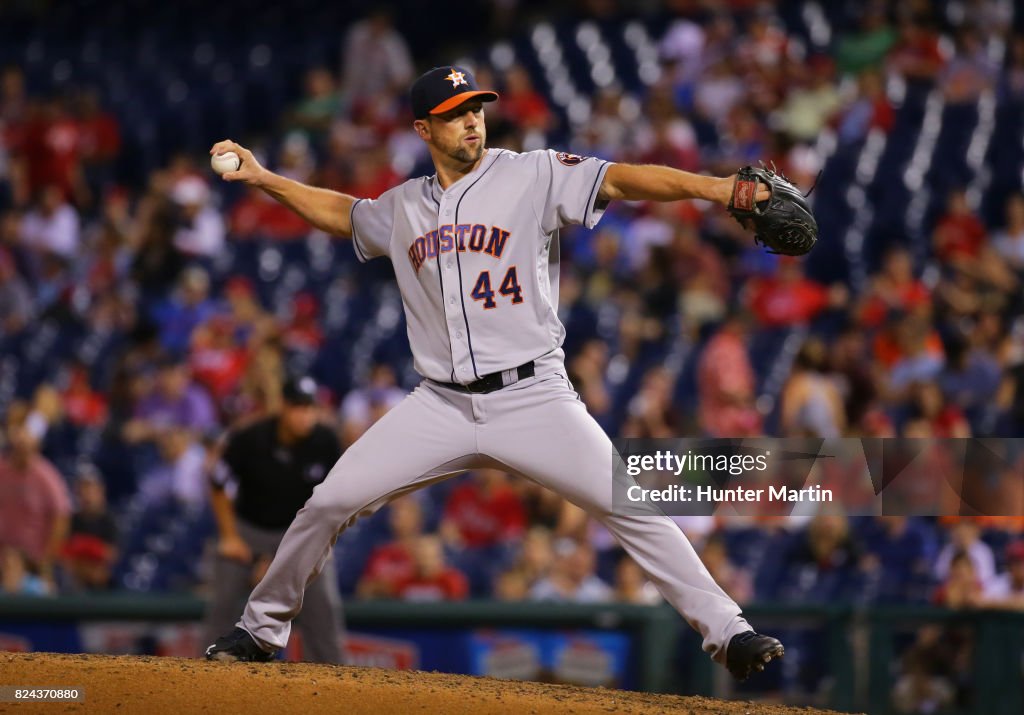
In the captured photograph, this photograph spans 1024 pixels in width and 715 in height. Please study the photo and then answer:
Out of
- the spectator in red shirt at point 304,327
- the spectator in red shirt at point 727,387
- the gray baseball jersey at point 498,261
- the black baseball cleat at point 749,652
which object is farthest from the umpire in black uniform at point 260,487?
the spectator in red shirt at point 304,327

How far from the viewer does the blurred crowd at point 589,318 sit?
7316mm

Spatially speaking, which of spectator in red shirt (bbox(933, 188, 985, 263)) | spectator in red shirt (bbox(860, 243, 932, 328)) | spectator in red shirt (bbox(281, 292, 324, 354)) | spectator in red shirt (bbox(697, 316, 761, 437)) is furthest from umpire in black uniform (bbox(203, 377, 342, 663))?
spectator in red shirt (bbox(933, 188, 985, 263))

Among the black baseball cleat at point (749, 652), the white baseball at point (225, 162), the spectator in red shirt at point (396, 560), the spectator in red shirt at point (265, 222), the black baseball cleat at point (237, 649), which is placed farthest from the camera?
the spectator in red shirt at point (265, 222)

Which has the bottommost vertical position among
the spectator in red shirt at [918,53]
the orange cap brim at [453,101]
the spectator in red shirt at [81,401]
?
the spectator in red shirt at [81,401]

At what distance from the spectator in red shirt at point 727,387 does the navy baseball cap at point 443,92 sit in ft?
14.2

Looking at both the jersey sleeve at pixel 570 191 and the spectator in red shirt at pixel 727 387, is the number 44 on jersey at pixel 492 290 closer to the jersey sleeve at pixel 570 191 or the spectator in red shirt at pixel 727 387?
the jersey sleeve at pixel 570 191

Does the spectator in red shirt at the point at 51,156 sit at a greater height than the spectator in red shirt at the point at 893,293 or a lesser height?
greater

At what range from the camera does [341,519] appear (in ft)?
13.0

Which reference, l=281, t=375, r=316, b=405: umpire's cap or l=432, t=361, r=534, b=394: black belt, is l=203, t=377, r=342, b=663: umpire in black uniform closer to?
l=281, t=375, r=316, b=405: umpire's cap

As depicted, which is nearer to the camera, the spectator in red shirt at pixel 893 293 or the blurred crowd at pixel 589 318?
the blurred crowd at pixel 589 318

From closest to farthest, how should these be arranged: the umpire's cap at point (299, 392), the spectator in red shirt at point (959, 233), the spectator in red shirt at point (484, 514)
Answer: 1. the umpire's cap at point (299, 392)
2. the spectator in red shirt at point (484, 514)
3. the spectator in red shirt at point (959, 233)

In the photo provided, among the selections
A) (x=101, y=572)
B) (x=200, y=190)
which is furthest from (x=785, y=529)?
(x=200, y=190)

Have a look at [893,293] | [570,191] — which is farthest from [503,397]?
[893,293]

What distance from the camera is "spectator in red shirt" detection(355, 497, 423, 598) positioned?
7.37 metres
